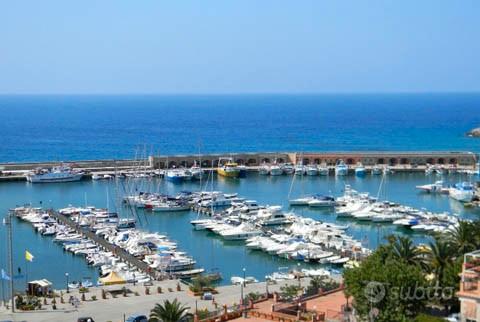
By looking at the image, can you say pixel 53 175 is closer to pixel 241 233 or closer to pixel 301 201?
pixel 301 201

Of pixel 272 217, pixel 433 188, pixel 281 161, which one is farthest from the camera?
pixel 281 161

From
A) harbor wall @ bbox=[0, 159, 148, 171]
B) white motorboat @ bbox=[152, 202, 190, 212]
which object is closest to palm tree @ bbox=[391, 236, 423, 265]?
white motorboat @ bbox=[152, 202, 190, 212]

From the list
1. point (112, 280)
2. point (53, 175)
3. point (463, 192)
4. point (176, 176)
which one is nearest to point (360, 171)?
point (463, 192)

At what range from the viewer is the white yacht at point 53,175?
3164 inches

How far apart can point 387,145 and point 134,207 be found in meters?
76.2

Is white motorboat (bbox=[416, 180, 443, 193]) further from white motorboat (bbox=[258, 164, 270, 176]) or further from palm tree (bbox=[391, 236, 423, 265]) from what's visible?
palm tree (bbox=[391, 236, 423, 265])

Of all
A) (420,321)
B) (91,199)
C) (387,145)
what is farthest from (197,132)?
(420,321)

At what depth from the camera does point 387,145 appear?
13000 centimetres

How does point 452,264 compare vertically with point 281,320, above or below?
above

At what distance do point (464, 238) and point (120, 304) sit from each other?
47.6 ft

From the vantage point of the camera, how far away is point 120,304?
1260 inches

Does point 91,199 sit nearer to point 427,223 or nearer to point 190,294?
point 427,223

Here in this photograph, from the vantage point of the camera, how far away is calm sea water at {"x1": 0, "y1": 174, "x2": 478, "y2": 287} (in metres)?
44.4

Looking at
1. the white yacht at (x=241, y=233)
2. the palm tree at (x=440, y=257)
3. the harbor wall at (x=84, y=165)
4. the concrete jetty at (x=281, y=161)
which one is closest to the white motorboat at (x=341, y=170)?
the concrete jetty at (x=281, y=161)
